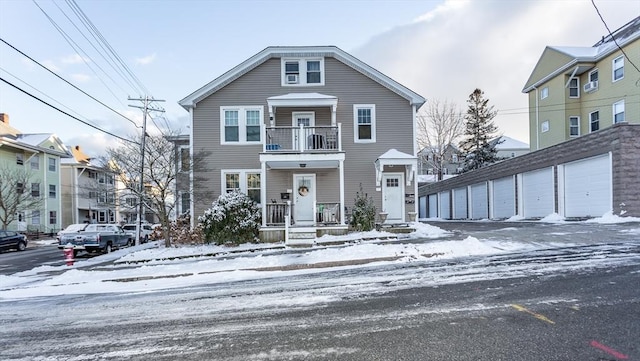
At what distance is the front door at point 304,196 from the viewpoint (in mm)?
17047

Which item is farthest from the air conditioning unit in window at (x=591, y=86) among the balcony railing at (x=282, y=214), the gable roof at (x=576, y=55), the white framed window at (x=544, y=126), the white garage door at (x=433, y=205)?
the balcony railing at (x=282, y=214)

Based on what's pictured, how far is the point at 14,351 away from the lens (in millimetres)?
4602

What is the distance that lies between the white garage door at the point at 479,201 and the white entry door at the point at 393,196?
12.3m

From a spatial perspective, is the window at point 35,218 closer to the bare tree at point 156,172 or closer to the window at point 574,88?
the bare tree at point 156,172

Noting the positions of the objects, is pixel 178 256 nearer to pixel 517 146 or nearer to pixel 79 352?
pixel 79 352

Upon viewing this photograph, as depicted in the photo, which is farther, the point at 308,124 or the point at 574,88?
the point at 574,88

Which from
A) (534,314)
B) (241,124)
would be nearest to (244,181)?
(241,124)

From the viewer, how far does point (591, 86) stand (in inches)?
947

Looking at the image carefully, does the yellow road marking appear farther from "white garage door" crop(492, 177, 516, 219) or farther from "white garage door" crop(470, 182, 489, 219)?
"white garage door" crop(470, 182, 489, 219)

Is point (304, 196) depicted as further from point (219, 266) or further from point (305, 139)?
point (219, 266)

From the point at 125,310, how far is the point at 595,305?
7.13 meters

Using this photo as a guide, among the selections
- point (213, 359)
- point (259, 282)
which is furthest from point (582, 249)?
point (213, 359)

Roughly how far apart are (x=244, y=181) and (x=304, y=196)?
9.31 ft

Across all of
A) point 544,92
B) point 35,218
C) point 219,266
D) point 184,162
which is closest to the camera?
point 219,266
